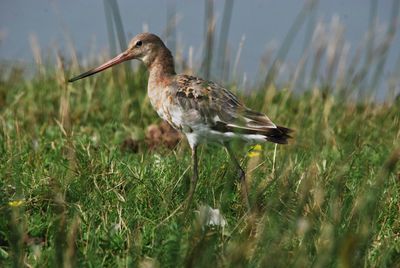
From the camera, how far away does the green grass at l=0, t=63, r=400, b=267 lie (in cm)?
273

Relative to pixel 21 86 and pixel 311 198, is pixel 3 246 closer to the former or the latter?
pixel 311 198

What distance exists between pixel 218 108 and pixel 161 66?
0.93m

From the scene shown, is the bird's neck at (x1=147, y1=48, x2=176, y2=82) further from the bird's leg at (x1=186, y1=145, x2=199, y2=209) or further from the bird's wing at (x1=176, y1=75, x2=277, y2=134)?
the bird's leg at (x1=186, y1=145, x2=199, y2=209)

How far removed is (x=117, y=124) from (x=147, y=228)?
10.00 feet

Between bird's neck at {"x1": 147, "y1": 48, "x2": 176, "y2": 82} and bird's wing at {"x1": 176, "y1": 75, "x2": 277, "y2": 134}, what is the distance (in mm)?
438

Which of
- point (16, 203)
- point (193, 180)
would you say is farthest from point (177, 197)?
point (16, 203)

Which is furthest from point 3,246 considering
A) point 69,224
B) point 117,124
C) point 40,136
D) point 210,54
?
point 117,124

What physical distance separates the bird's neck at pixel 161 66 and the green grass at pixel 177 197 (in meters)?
0.61

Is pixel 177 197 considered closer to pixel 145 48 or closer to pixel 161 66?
pixel 161 66

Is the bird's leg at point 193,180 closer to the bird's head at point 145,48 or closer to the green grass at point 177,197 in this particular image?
the green grass at point 177,197

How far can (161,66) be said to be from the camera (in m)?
5.83

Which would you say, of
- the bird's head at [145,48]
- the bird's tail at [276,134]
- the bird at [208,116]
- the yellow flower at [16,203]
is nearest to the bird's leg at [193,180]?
the bird at [208,116]

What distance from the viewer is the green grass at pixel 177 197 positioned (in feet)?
8.96

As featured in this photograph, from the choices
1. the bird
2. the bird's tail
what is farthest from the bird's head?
the bird's tail
